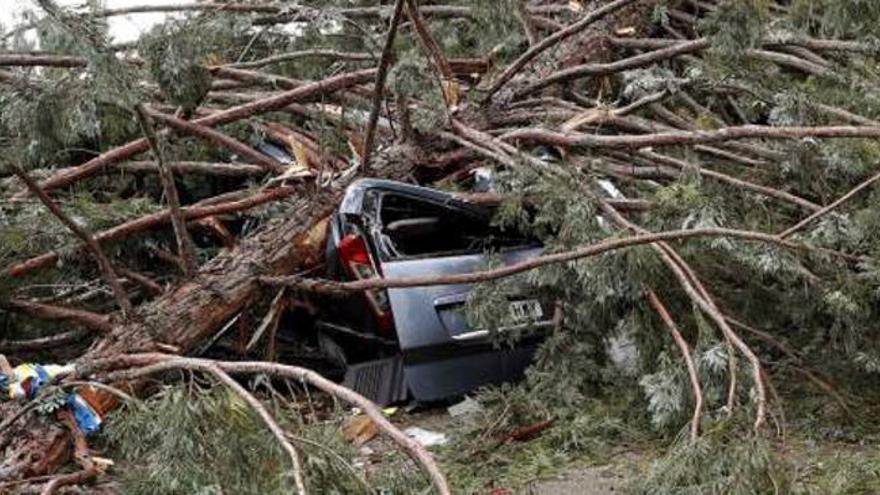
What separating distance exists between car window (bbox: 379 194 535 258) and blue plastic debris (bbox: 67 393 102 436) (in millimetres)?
1641

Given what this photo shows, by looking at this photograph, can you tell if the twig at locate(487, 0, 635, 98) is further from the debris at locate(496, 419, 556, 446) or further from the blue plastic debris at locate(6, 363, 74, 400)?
the blue plastic debris at locate(6, 363, 74, 400)

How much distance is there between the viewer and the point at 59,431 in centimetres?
374

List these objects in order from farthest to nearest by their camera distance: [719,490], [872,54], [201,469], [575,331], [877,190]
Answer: [872,54] → [575,331] → [877,190] → [719,490] → [201,469]

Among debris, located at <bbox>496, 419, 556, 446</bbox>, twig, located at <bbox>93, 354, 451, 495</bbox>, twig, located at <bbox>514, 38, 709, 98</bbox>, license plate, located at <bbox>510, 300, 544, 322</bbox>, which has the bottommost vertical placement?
debris, located at <bbox>496, 419, 556, 446</bbox>

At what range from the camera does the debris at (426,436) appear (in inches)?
179

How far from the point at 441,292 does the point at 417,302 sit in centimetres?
14

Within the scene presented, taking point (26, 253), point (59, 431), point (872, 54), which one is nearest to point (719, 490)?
point (59, 431)

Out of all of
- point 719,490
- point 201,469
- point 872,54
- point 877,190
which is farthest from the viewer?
point 872,54

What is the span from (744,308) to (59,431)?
291 cm

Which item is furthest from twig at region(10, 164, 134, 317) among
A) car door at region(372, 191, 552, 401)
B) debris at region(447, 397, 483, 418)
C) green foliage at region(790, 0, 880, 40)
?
green foliage at region(790, 0, 880, 40)

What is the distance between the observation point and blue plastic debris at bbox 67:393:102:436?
148 inches

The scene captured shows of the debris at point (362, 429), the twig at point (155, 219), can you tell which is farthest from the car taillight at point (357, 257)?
the debris at point (362, 429)

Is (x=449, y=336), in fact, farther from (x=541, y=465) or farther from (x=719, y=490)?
(x=719, y=490)

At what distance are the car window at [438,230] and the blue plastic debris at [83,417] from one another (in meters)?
1.64
